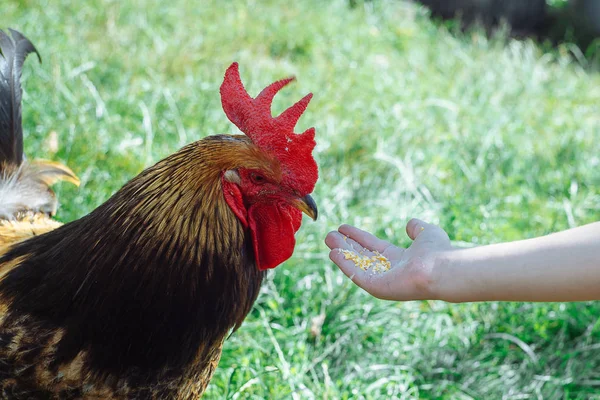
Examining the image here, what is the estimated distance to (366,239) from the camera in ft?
9.20

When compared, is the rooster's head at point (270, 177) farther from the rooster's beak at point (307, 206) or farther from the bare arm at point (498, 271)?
the bare arm at point (498, 271)

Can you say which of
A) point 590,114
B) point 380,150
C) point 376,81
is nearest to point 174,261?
point 380,150

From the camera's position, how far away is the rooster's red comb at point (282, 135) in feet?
7.38

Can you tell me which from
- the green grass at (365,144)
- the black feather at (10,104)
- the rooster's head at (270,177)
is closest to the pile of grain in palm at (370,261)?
the rooster's head at (270,177)

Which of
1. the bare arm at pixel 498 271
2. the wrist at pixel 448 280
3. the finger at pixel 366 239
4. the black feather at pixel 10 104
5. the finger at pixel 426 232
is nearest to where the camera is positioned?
the bare arm at pixel 498 271

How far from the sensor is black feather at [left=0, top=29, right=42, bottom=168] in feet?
9.82

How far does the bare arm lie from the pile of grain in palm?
39 millimetres

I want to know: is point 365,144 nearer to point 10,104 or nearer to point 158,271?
point 10,104

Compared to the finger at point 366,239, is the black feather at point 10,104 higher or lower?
higher

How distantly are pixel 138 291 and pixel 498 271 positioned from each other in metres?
1.18

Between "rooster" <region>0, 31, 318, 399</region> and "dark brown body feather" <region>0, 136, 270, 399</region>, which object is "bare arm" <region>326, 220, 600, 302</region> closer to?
"rooster" <region>0, 31, 318, 399</region>

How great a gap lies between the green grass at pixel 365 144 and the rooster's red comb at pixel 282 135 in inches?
46.6

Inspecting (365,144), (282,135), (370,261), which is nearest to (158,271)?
(282,135)

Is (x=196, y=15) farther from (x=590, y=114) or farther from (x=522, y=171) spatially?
(x=590, y=114)
